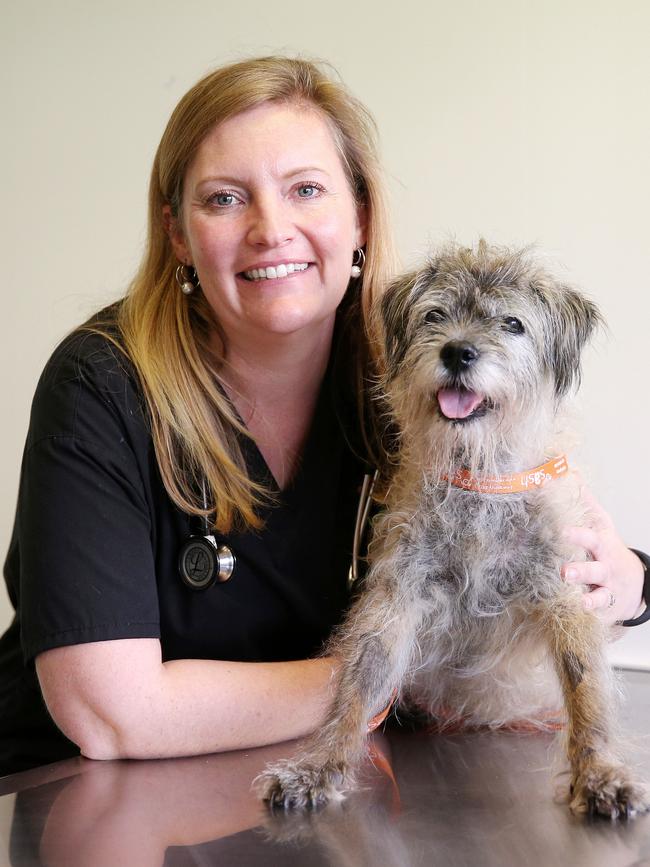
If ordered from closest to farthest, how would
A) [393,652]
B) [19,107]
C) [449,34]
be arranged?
1. [393,652]
2. [449,34]
3. [19,107]

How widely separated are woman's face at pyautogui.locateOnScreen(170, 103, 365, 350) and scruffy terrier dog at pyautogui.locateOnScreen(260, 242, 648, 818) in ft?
0.62

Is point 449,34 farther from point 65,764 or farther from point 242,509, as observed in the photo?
point 65,764

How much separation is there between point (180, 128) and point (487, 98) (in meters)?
1.08

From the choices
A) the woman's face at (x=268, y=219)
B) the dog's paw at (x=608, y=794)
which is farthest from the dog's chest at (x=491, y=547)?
the woman's face at (x=268, y=219)

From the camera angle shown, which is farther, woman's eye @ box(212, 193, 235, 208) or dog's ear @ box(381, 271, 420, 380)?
woman's eye @ box(212, 193, 235, 208)

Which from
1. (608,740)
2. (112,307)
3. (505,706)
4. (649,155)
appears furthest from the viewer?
(649,155)

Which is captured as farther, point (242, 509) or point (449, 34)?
point (449, 34)

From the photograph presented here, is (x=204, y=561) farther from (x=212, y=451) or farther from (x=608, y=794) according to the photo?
(x=608, y=794)

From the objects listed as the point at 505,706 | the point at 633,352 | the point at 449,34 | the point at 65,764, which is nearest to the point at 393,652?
the point at 505,706

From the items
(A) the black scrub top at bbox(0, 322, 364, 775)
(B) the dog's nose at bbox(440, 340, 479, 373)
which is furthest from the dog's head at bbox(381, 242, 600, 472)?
(A) the black scrub top at bbox(0, 322, 364, 775)

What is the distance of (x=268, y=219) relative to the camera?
6.40 ft

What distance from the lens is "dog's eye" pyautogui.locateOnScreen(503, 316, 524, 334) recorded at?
1.78 meters

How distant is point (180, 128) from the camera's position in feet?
6.83

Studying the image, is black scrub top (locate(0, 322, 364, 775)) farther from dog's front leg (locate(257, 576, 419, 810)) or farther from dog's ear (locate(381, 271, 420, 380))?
dog's ear (locate(381, 271, 420, 380))
